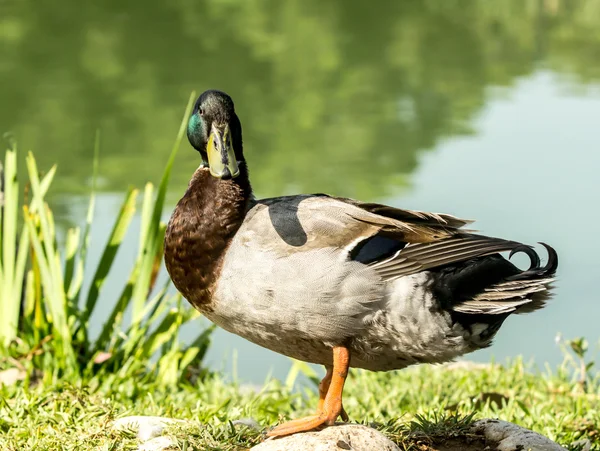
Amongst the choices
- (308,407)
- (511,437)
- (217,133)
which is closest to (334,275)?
(217,133)

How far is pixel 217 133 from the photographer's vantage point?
3.40 m

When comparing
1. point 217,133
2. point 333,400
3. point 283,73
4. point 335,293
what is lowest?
point 333,400

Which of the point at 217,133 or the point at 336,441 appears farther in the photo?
the point at 217,133

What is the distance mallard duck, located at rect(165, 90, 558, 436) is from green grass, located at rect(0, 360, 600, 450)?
313mm

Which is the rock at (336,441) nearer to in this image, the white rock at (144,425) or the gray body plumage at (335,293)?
the gray body plumage at (335,293)

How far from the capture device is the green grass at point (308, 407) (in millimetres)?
3535

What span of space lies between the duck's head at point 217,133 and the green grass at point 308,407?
0.94 m

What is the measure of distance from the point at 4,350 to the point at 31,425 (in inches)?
36.6

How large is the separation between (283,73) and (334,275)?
29.5ft

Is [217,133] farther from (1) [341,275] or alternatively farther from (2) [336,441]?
(2) [336,441]

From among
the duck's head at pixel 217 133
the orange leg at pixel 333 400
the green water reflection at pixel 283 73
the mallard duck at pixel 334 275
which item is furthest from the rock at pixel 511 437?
the green water reflection at pixel 283 73

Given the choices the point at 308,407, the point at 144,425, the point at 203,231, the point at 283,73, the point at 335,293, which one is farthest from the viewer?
the point at 283,73

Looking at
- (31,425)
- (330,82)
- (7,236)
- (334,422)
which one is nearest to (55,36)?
(330,82)

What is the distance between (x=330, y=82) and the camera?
1205cm
